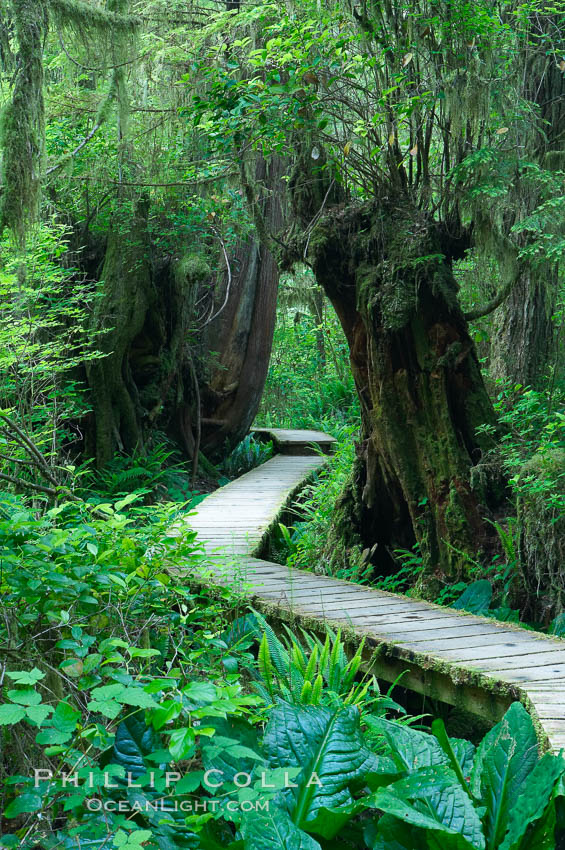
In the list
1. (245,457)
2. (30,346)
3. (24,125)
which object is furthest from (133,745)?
(245,457)

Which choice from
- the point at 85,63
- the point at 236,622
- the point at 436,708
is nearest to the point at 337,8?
the point at 85,63

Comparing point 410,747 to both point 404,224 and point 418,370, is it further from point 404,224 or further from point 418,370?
point 404,224

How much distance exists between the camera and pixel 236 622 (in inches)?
174

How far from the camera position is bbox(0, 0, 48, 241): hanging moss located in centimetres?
684

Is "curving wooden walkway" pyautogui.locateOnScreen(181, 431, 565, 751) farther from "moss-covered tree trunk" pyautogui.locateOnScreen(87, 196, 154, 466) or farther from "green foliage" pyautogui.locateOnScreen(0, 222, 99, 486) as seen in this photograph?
"moss-covered tree trunk" pyautogui.locateOnScreen(87, 196, 154, 466)

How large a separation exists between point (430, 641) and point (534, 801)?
1550mm

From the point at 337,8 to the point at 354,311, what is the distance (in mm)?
2541

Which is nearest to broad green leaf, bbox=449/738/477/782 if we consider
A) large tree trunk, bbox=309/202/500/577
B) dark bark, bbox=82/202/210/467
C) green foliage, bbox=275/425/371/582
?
large tree trunk, bbox=309/202/500/577

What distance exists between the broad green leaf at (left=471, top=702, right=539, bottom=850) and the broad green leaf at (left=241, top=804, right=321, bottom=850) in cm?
67

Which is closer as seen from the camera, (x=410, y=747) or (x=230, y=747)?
(x=230, y=747)

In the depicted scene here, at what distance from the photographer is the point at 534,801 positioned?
7.88 ft

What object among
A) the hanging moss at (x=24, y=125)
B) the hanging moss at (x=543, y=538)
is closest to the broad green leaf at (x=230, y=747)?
the hanging moss at (x=543, y=538)

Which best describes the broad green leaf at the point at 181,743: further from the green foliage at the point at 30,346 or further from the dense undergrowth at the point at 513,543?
the green foliage at the point at 30,346

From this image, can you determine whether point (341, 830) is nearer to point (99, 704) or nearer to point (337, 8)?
point (99, 704)
